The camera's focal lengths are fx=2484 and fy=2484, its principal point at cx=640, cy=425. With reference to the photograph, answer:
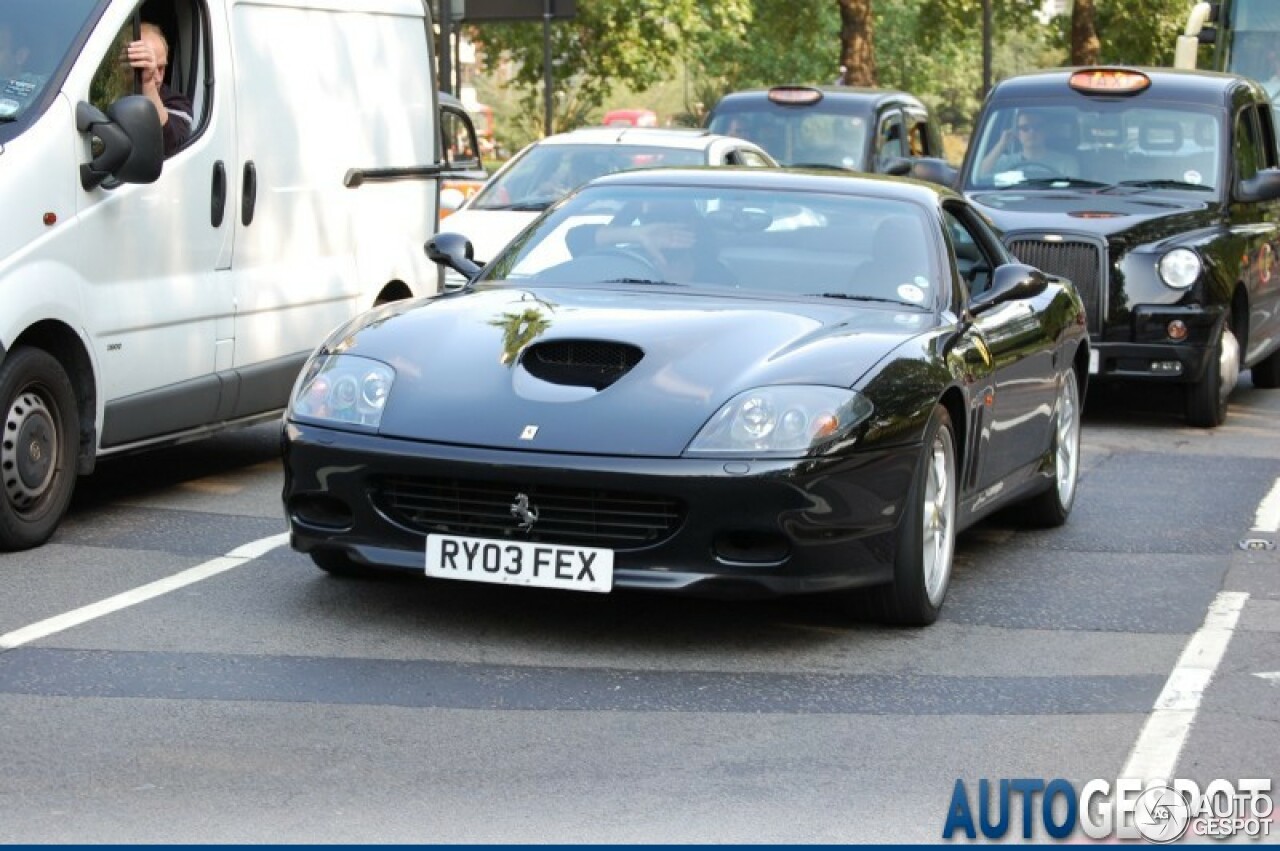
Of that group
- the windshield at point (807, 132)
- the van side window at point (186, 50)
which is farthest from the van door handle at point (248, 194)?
the windshield at point (807, 132)

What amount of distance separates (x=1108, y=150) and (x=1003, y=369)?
678 cm

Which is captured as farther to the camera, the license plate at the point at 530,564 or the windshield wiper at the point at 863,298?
the windshield wiper at the point at 863,298

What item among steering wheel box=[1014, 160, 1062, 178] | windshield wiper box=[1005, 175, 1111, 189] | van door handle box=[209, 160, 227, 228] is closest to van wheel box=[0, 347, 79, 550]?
van door handle box=[209, 160, 227, 228]

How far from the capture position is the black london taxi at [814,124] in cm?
2312

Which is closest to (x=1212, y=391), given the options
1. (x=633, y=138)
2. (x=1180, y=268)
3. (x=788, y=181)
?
(x=1180, y=268)

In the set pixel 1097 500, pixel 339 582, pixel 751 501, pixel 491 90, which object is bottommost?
pixel 491 90

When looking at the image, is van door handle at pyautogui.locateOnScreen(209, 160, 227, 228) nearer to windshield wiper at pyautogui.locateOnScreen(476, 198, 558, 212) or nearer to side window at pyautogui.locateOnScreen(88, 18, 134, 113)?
side window at pyautogui.locateOnScreen(88, 18, 134, 113)

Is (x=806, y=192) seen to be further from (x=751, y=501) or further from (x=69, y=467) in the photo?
(x=69, y=467)

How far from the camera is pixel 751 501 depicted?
7.10 meters

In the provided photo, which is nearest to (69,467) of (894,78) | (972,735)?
(972,735)

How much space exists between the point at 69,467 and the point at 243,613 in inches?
64.7

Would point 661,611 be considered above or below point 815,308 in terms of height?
below

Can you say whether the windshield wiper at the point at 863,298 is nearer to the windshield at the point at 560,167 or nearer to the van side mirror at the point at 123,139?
the van side mirror at the point at 123,139

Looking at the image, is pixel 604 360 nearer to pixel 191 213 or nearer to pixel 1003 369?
pixel 1003 369
